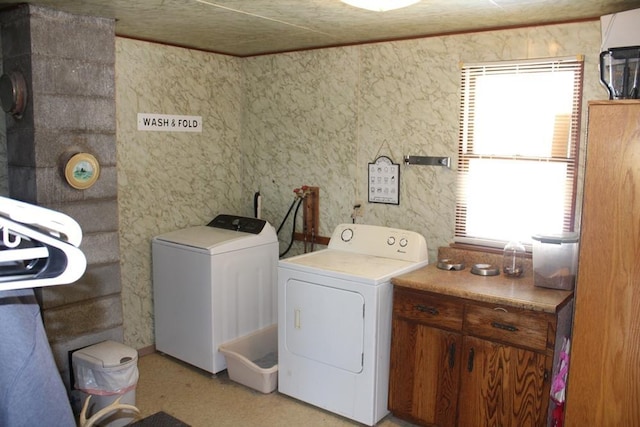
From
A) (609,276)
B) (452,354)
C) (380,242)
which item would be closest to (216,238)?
(380,242)

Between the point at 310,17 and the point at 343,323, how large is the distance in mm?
1751

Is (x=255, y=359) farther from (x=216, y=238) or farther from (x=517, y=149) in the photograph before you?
(x=517, y=149)

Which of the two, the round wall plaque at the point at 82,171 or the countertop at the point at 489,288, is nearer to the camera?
the countertop at the point at 489,288

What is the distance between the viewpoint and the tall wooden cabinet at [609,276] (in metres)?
2.29

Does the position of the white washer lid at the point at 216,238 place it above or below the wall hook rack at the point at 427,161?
below

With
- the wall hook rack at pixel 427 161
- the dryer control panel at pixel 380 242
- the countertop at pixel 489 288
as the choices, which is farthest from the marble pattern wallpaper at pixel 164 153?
the countertop at pixel 489 288

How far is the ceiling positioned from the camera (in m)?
2.82

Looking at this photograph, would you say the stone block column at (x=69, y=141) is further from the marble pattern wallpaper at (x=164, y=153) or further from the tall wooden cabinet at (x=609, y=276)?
the tall wooden cabinet at (x=609, y=276)

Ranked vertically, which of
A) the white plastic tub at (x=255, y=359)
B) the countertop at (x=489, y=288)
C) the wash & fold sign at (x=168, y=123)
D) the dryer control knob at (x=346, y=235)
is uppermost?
the wash & fold sign at (x=168, y=123)

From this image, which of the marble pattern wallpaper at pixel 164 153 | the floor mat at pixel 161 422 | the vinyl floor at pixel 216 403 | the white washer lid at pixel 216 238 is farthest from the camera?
the marble pattern wallpaper at pixel 164 153

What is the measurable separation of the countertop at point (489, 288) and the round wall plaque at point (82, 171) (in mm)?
1876

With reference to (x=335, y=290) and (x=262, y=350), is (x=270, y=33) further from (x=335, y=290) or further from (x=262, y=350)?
(x=262, y=350)

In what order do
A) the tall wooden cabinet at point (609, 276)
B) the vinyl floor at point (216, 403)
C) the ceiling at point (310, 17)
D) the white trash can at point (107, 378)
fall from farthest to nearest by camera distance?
the vinyl floor at point (216, 403)
the white trash can at point (107, 378)
the ceiling at point (310, 17)
the tall wooden cabinet at point (609, 276)

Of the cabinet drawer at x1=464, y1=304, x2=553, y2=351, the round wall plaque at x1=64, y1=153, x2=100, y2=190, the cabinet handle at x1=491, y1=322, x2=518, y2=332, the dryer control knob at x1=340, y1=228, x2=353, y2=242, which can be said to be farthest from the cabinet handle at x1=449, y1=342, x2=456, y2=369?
the round wall plaque at x1=64, y1=153, x2=100, y2=190
